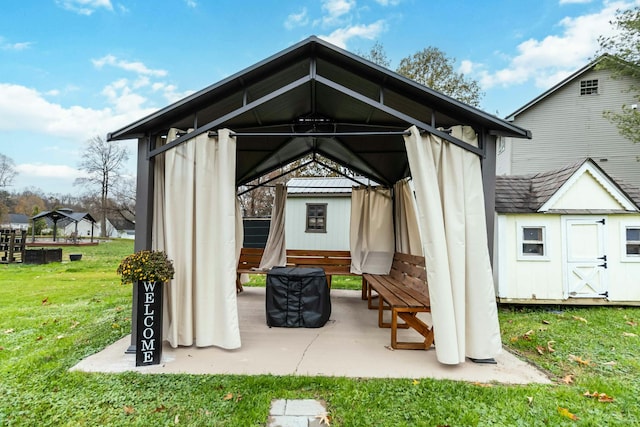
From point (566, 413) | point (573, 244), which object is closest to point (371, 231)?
point (573, 244)

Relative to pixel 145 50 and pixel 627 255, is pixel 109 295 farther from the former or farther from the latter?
pixel 627 255

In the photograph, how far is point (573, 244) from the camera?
625 cm

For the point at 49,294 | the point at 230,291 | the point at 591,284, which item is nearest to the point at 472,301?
the point at 230,291

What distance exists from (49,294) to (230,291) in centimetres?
588

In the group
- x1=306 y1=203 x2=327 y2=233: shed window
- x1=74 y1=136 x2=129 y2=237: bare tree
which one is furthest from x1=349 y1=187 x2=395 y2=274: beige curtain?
x1=74 y1=136 x2=129 y2=237: bare tree

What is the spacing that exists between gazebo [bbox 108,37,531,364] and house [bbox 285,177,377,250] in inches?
309

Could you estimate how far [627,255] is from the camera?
6211 mm

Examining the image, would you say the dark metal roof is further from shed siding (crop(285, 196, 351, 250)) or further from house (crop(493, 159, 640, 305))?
shed siding (crop(285, 196, 351, 250))

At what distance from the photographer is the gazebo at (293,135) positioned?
3365 mm

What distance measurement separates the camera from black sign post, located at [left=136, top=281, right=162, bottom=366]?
10.5ft

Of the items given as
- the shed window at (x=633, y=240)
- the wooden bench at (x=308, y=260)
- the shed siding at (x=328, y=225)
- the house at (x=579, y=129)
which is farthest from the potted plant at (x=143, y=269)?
the house at (x=579, y=129)

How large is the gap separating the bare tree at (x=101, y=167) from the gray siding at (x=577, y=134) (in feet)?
106

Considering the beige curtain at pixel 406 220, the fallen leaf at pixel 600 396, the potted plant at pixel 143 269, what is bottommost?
the fallen leaf at pixel 600 396

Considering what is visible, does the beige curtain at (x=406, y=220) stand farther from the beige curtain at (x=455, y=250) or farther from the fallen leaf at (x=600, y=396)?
the fallen leaf at (x=600, y=396)
